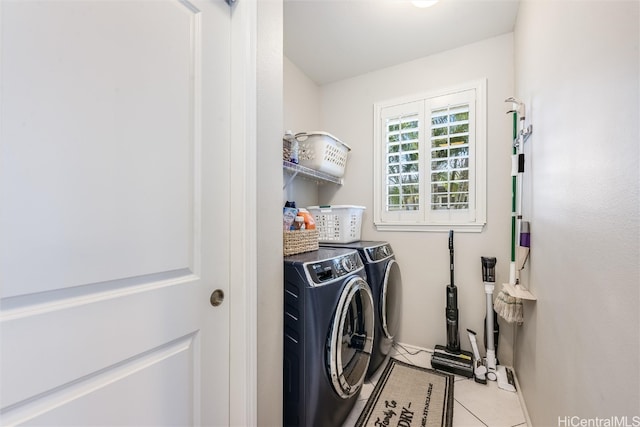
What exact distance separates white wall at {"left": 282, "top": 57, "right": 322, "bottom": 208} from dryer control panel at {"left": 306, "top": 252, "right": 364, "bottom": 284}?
0.89 meters

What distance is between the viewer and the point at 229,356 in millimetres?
1011

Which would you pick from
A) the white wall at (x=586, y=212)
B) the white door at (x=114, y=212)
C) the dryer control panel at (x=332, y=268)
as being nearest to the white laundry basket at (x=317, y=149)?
the dryer control panel at (x=332, y=268)

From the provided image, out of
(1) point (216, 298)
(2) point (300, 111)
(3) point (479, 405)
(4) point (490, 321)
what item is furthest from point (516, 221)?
(2) point (300, 111)

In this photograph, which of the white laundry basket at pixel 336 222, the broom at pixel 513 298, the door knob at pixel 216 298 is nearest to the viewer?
the door knob at pixel 216 298

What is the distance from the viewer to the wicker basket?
1391 millimetres

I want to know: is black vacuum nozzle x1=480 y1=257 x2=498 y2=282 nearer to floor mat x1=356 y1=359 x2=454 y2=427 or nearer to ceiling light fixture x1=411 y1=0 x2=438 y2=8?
floor mat x1=356 y1=359 x2=454 y2=427

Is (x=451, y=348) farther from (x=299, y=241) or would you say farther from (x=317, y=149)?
(x=317, y=149)

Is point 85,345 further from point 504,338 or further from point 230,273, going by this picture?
point 504,338

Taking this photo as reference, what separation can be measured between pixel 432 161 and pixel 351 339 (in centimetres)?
157

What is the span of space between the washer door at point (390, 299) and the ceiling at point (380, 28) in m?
1.74

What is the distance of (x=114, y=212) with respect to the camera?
69 cm

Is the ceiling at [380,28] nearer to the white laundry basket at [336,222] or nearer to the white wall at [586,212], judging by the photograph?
the white wall at [586,212]

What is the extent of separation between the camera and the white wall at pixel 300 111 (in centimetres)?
226

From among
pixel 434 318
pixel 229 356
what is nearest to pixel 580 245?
pixel 229 356
